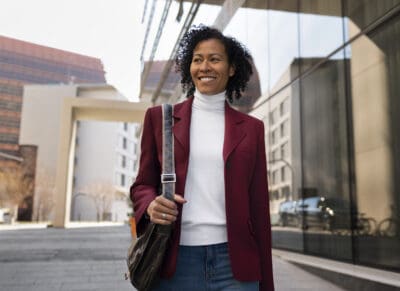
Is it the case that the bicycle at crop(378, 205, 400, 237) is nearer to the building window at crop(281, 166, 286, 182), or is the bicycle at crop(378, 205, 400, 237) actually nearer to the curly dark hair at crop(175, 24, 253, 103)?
the building window at crop(281, 166, 286, 182)

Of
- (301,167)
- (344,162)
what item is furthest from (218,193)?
(301,167)

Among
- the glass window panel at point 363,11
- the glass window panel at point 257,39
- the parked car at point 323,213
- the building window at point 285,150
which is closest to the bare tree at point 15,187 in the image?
the glass window panel at point 257,39

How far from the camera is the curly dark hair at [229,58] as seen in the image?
6.86 feet

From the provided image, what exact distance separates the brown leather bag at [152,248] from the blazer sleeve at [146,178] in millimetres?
78

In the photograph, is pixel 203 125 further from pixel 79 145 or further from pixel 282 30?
pixel 79 145

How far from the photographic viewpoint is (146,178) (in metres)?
1.85

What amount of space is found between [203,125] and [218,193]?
1.04 ft

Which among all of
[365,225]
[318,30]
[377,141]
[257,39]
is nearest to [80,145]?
[257,39]

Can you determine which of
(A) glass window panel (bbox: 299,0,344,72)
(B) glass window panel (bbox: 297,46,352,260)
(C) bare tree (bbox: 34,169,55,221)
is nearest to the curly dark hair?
(B) glass window panel (bbox: 297,46,352,260)

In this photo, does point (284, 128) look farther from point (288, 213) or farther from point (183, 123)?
point (183, 123)

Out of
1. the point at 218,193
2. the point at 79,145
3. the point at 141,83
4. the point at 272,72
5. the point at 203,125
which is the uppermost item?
the point at 79,145

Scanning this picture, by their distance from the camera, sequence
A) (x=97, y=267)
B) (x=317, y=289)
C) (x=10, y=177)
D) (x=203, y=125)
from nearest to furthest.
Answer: (x=203, y=125) < (x=317, y=289) < (x=97, y=267) < (x=10, y=177)

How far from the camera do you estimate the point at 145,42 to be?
24.8 meters

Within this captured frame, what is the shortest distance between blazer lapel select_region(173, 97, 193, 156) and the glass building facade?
593 cm
